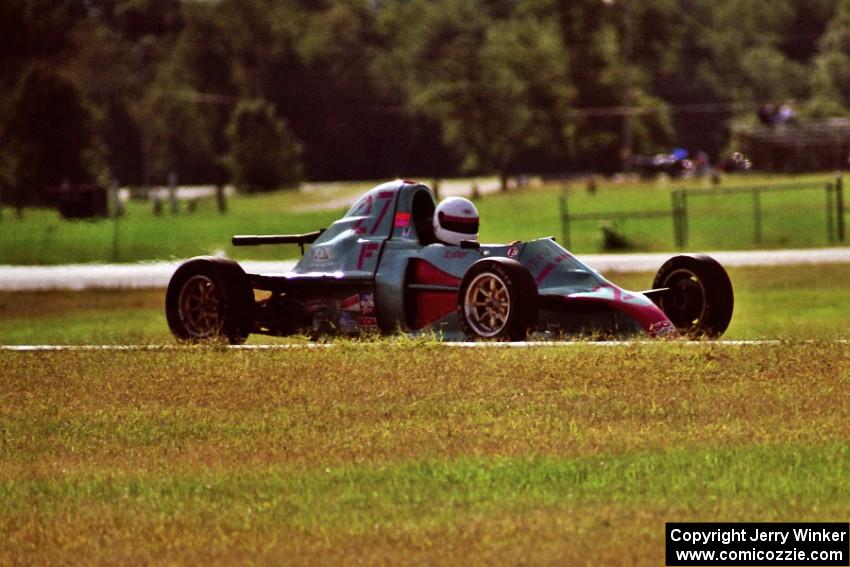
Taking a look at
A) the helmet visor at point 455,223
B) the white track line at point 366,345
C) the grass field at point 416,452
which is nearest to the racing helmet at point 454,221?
the helmet visor at point 455,223

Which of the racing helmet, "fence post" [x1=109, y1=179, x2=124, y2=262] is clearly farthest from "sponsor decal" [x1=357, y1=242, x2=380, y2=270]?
"fence post" [x1=109, y1=179, x2=124, y2=262]

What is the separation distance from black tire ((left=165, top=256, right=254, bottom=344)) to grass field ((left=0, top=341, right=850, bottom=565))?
1.47m

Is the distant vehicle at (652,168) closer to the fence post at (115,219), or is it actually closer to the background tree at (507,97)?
the background tree at (507,97)

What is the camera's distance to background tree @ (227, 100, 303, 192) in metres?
116

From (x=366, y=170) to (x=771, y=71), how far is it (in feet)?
141

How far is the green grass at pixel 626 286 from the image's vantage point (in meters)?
22.9

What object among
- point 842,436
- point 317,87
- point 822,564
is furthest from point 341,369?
point 317,87

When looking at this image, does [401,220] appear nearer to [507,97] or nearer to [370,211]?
[370,211]

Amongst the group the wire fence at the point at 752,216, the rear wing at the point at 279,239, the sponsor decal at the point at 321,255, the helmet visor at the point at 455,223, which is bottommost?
the wire fence at the point at 752,216

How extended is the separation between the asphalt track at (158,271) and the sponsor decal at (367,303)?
16.9 metres

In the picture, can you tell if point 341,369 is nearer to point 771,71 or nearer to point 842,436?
point 842,436

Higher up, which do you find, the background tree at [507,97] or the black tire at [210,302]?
the background tree at [507,97]

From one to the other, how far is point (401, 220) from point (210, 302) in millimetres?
2115

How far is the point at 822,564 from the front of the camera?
909 cm
